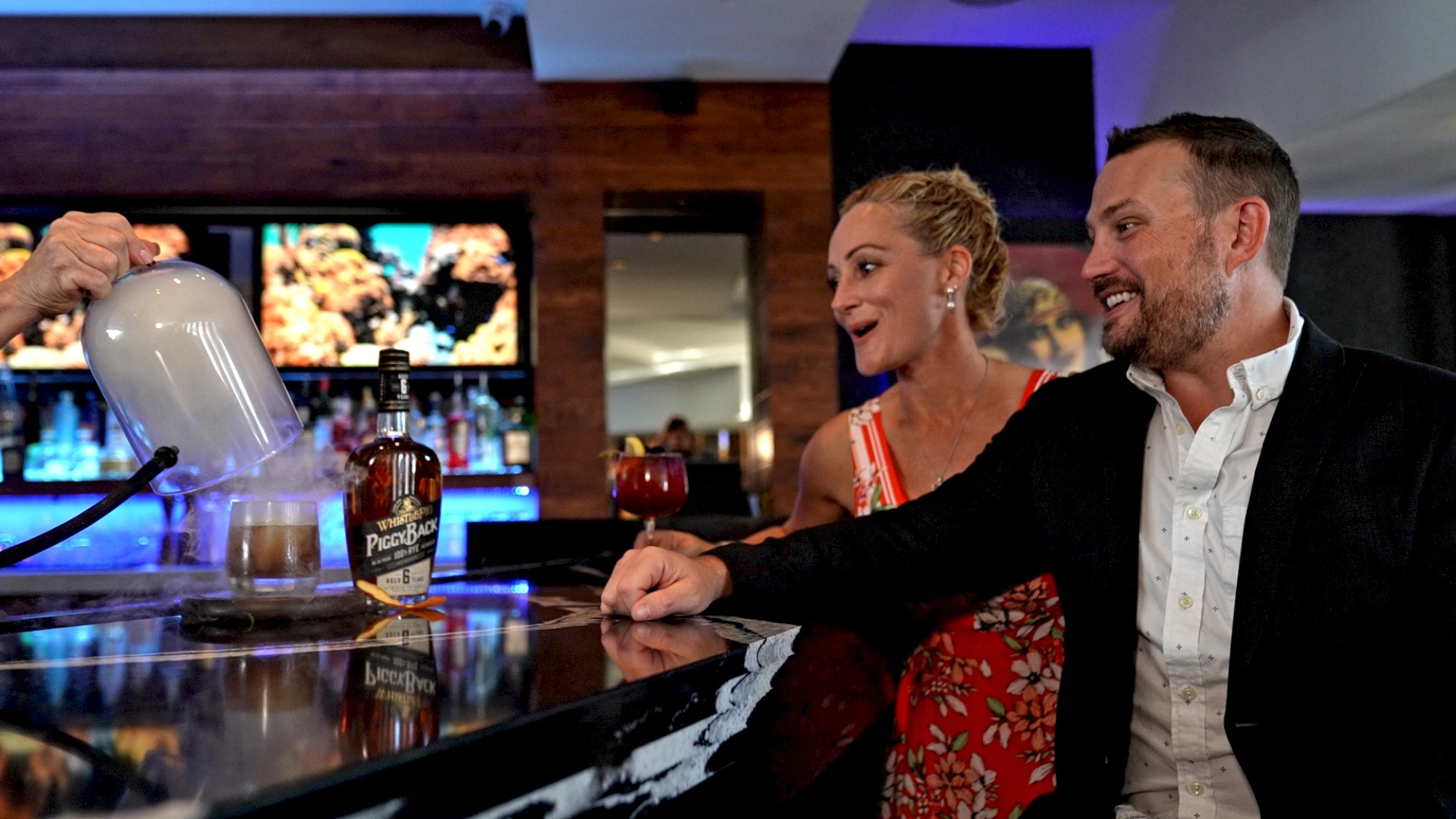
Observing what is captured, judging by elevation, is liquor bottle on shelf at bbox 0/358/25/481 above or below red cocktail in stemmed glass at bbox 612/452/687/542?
above

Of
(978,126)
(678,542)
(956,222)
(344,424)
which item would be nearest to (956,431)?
(956,222)

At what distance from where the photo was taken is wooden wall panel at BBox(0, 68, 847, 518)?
14.8 ft

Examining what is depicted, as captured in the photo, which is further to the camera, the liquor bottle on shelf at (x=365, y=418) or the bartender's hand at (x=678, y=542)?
the liquor bottle on shelf at (x=365, y=418)

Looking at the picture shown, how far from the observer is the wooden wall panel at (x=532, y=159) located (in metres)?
4.50

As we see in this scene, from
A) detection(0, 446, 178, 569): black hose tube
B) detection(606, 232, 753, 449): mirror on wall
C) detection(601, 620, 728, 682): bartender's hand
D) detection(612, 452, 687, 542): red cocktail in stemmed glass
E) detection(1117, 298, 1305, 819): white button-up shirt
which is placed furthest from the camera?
detection(606, 232, 753, 449): mirror on wall

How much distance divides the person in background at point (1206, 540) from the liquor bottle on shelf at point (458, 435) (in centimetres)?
328

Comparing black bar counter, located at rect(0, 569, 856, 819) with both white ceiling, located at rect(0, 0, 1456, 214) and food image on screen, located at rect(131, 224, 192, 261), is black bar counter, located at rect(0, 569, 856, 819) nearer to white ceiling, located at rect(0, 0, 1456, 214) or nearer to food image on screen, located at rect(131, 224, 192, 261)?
white ceiling, located at rect(0, 0, 1456, 214)

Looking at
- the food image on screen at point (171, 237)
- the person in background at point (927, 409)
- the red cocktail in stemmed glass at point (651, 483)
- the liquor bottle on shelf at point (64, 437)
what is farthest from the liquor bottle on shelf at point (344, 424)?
the red cocktail in stemmed glass at point (651, 483)

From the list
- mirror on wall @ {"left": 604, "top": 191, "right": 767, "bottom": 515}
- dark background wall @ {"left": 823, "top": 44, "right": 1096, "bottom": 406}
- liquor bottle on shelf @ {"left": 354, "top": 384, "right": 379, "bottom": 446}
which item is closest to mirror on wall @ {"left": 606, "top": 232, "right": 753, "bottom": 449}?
mirror on wall @ {"left": 604, "top": 191, "right": 767, "bottom": 515}

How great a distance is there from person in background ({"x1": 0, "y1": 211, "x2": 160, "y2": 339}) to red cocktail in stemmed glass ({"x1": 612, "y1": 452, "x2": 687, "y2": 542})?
78 centimetres

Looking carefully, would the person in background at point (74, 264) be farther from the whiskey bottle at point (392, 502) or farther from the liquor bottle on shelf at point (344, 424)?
the liquor bottle on shelf at point (344, 424)

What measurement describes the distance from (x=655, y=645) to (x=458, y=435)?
3.83m

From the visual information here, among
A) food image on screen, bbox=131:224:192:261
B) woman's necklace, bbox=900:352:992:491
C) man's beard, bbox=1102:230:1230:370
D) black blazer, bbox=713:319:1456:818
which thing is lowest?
black blazer, bbox=713:319:1456:818

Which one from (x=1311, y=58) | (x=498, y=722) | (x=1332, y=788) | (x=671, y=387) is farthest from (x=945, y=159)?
(x=671, y=387)
